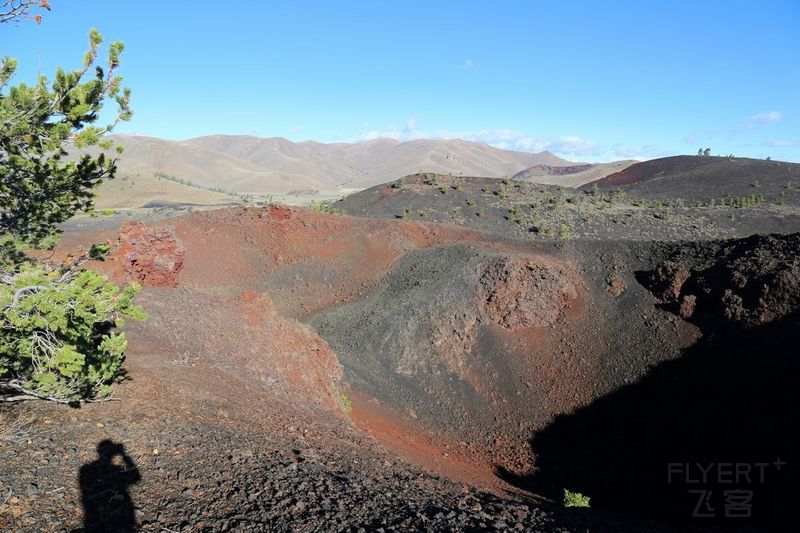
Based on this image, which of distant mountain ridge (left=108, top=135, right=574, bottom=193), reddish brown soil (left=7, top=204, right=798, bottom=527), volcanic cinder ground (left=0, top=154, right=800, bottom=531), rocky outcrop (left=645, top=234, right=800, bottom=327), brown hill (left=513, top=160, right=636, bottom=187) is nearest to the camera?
volcanic cinder ground (left=0, top=154, right=800, bottom=531)

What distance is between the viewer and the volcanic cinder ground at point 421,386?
17.7 ft

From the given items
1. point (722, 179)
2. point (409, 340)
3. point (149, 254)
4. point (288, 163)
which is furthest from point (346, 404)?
point (288, 163)

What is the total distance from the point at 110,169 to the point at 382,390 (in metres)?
10.6

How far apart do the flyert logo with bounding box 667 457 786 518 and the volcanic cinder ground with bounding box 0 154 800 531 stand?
10 cm

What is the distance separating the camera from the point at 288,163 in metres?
168

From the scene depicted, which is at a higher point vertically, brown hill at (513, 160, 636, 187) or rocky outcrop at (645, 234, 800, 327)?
brown hill at (513, 160, 636, 187)

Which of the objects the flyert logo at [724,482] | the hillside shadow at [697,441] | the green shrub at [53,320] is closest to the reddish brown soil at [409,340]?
the hillside shadow at [697,441]

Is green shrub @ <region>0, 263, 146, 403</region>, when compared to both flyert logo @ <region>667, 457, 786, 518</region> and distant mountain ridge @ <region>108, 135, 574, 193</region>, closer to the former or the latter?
flyert logo @ <region>667, 457, 786, 518</region>

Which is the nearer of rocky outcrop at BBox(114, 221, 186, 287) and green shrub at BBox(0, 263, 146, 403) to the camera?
green shrub at BBox(0, 263, 146, 403)

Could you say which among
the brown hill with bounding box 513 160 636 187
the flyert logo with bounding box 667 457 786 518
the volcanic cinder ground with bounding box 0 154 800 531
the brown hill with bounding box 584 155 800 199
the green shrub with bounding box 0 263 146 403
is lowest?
the flyert logo with bounding box 667 457 786 518

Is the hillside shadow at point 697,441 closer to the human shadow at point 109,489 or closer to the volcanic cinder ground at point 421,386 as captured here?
the volcanic cinder ground at point 421,386

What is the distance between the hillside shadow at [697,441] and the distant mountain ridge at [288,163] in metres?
90.3

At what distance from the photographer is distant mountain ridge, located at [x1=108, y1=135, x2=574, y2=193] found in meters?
126

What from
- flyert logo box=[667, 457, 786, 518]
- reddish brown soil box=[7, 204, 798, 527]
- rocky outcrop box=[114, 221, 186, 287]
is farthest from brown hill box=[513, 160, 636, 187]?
flyert logo box=[667, 457, 786, 518]
